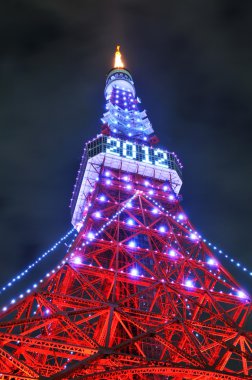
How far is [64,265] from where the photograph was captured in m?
13.8

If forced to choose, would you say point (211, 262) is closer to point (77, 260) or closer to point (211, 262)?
point (211, 262)

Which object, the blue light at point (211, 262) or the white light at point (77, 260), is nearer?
the white light at point (77, 260)

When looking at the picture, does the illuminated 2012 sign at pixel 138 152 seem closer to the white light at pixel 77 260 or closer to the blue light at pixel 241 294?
the white light at pixel 77 260

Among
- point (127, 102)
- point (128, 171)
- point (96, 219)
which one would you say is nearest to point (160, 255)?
point (96, 219)

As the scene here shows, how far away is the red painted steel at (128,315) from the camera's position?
966cm

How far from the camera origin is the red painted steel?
31.7 feet

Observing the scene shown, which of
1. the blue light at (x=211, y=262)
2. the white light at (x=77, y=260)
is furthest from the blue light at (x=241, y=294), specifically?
the white light at (x=77, y=260)

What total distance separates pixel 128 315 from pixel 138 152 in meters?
15.6

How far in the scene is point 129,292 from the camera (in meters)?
19.0

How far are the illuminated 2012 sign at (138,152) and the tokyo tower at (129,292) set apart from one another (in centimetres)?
8

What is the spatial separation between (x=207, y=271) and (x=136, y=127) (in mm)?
17297

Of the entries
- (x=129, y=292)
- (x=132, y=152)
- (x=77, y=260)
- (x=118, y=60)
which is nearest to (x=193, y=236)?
(x=129, y=292)

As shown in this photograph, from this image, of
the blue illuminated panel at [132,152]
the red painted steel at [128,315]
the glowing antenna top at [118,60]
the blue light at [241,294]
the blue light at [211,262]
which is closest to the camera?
the red painted steel at [128,315]

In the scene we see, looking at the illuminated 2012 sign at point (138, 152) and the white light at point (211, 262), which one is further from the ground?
the illuminated 2012 sign at point (138, 152)
